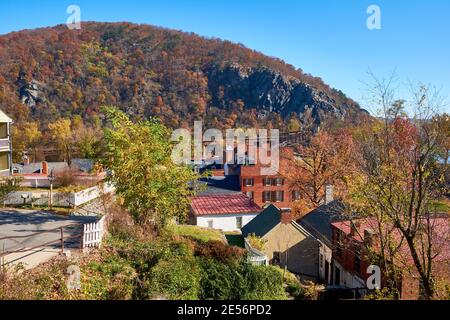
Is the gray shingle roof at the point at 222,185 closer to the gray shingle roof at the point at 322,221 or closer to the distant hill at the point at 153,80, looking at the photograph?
the gray shingle roof at the point at 322,221

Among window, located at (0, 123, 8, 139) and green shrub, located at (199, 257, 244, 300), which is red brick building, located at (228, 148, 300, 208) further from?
green shrub, located at (199, 257, 244, 300)

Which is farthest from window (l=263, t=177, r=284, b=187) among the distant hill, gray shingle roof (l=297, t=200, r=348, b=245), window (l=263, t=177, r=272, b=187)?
the distant hill

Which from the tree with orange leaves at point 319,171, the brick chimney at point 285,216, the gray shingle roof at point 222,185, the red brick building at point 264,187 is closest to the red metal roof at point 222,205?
the gray shingle roof at point 222,185

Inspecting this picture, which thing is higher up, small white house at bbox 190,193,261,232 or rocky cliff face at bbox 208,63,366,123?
rocky cliff face at bbox 208,63,366,123

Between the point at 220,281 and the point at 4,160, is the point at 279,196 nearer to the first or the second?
the point at 4,160

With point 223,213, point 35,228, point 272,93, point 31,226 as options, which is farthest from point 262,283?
point 272,93

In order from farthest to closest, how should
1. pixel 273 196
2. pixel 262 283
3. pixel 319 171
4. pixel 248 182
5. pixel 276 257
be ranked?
pixel 273 196 → pixel 248 182 → pixel 319 171 → pixel 276 257 → pixel 262 283

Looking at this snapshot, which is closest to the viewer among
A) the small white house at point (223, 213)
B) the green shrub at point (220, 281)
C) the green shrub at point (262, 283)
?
the green shrub at point (220, 281)
